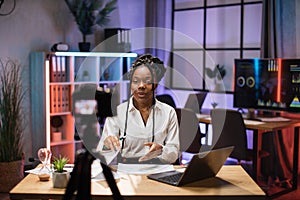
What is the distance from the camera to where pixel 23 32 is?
477cm

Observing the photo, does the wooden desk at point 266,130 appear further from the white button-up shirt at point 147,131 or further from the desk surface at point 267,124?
the white button-up shirt at point 147,131

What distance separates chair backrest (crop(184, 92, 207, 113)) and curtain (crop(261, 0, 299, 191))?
78 centimetres

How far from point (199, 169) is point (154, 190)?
0.23m

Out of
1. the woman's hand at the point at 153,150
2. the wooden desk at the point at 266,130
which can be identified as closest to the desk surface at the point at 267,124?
the wooden desk at the point at 266,130

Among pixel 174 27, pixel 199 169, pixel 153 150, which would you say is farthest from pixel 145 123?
pixel 174 27

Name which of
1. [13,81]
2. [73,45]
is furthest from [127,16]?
[13,81]

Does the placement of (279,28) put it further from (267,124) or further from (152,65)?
(152,65)

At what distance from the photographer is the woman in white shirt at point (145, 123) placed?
2.19 metres

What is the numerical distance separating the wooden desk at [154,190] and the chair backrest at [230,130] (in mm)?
1904

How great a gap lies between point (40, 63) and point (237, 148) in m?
2.18

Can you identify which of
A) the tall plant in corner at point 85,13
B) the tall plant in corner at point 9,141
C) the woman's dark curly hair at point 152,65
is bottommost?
the tall plant in corner at point 9,141

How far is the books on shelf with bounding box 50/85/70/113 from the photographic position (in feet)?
15.5

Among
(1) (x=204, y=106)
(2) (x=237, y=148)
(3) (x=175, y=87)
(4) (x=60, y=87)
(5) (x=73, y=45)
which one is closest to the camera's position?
(2) (x=237, y=148)

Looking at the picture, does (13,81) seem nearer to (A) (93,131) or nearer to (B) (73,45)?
(B) (73,45)
